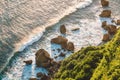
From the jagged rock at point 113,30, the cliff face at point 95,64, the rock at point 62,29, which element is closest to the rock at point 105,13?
the jagged rock at point 113,30

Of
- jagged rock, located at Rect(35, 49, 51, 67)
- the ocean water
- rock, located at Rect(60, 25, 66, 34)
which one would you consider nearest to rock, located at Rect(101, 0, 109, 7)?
Result: the ocean water

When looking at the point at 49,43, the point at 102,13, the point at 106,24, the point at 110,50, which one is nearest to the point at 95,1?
the point at 102,13

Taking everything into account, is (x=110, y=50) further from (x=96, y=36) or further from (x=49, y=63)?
(x=96, y=36)

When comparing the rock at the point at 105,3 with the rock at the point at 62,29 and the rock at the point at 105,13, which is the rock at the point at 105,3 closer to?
the rock at the point at 105,13

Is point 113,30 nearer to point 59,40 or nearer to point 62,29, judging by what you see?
point 62,29

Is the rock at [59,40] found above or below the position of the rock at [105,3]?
below

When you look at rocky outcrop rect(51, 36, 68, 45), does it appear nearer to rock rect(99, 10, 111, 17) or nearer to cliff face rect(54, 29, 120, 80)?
rock rect(99, 10, 111, 17)
